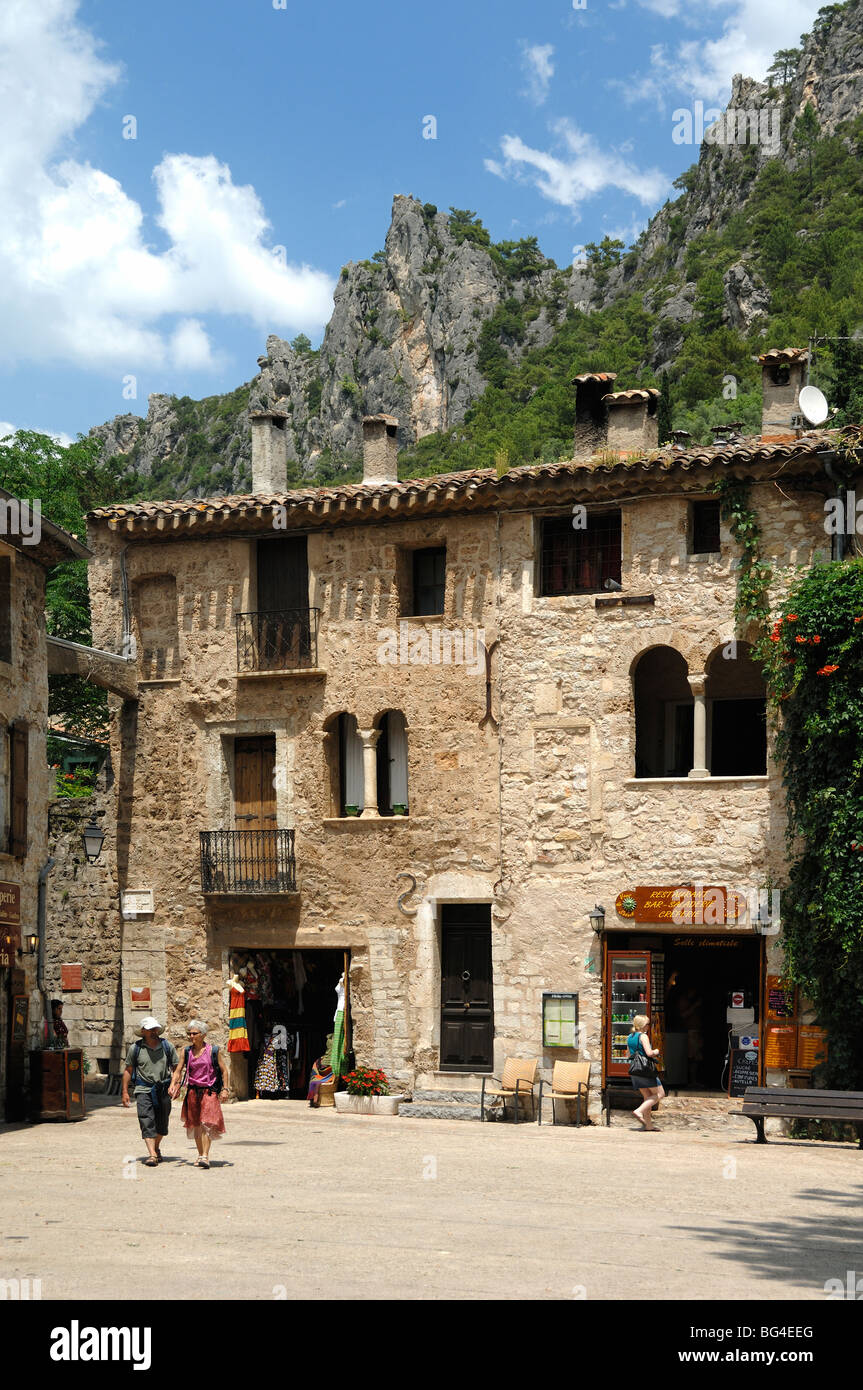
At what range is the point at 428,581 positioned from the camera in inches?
932

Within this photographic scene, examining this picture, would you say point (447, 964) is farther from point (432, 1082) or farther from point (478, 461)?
point (478, 461)

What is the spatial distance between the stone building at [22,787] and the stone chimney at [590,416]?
758 centimetres

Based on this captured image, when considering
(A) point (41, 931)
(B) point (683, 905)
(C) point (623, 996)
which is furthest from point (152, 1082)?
(B) point (683, 905)

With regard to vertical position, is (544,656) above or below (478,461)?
below

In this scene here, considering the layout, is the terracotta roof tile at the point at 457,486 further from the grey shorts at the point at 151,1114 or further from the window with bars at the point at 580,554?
the grey shorts at the point at 151,1114

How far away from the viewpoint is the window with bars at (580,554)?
2238 centimetres

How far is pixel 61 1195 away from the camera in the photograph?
13852 mm

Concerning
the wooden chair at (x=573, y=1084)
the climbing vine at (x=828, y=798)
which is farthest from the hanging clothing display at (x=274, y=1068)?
the climbing vine at (x=828, y=798)

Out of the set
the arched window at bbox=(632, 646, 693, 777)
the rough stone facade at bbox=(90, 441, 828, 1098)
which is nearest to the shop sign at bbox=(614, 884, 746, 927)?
the rough stone facade at bbox=(90, 441, 828, 1098)

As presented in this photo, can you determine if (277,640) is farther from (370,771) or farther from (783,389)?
(783,389)

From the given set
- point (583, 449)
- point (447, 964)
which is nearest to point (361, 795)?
point (447, 964)

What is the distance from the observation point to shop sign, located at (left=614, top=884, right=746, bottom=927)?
20.9 m

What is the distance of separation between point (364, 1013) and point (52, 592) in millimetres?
17206

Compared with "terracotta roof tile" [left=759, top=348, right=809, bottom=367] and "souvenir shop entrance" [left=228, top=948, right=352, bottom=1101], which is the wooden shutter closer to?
"souvenir shop entrance" [left=228, top=948, right=352, bottom=1101]
